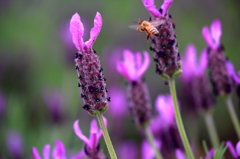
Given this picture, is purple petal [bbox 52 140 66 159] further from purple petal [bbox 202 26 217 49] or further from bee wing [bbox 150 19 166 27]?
purple petal [bbox 202 26 217 49]

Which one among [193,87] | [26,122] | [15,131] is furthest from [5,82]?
[193,87]

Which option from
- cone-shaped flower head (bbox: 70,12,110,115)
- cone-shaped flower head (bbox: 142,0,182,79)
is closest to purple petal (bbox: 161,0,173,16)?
cone-shaped flower head (bbox: 142,0,182,79)

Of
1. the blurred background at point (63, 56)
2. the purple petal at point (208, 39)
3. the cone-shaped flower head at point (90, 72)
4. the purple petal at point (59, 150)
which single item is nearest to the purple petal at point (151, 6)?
the cone-shaped flower head at point (90, 72)

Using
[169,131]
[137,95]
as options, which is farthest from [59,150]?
[169,131]

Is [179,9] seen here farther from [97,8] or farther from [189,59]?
[189,59]

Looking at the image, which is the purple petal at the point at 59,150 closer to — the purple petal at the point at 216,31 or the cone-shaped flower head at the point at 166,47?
the cone-shaped flower head at the point at 166,47

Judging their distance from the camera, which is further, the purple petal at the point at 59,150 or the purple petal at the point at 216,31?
the purple petal at the point at 216,31
